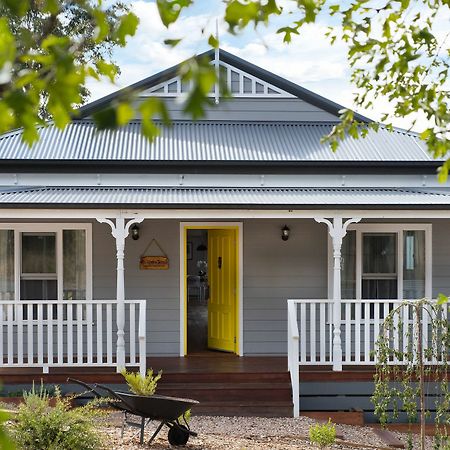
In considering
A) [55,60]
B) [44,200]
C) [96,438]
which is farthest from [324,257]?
[55,60]

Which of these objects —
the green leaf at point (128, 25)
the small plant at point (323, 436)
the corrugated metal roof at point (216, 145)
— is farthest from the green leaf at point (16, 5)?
the corrugated metal roof at point (216, 145)

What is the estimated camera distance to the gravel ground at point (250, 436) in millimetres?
7672

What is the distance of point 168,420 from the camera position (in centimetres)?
752

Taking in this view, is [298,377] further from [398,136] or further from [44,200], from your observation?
[398,136]

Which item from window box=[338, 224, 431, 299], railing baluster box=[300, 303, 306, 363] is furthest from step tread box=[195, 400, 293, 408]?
window box=[338, 224, 431, 299]

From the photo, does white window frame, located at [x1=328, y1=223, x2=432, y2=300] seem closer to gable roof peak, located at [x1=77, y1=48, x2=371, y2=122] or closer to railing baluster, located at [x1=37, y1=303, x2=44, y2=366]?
gable roof peak, located at [x1=77, y1=48, x2=371, y2=122]

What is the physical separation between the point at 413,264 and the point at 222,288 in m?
3.19

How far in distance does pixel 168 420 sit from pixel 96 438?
117cm

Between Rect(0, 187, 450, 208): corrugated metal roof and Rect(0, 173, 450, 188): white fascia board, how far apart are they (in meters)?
0.48

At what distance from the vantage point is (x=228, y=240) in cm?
1235

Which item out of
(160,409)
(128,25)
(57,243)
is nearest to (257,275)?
(57,243)

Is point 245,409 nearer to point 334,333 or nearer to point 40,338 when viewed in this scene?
point 334,333

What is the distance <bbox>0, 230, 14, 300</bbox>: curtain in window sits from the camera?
11828 millimetres

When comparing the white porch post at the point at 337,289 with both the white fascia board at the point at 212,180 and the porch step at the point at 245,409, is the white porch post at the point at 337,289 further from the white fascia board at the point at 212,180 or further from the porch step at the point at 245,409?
the white fascia board at the point at 212,180
